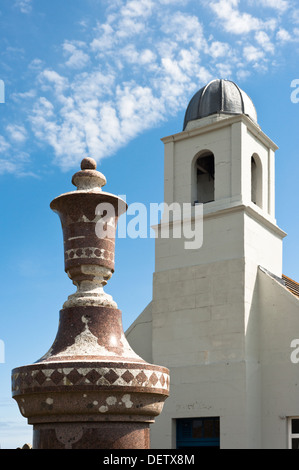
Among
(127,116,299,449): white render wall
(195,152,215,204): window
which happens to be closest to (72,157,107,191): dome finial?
(127,116,299,449): white render wall

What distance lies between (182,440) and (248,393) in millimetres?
2212

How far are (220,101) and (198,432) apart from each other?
903 centimetres

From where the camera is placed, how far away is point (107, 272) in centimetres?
434

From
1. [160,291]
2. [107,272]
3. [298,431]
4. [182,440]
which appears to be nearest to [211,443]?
[182,440]

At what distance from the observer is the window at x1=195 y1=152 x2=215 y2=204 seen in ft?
64.0

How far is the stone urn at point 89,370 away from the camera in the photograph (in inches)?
145

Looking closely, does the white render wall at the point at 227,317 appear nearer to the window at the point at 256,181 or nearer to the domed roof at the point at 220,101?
the window at the point at 256,181

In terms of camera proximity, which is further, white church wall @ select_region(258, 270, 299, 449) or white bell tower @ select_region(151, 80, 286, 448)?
white bell tower @ select_region(151, 80, 286, 448)

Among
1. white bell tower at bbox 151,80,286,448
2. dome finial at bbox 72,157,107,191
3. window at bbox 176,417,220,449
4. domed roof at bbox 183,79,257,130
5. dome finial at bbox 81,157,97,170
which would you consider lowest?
window at bbox 176,417,220,449

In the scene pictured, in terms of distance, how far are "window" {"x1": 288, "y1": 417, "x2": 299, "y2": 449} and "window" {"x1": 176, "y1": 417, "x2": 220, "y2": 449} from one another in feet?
5.56

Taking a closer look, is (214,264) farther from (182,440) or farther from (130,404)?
(130,404)

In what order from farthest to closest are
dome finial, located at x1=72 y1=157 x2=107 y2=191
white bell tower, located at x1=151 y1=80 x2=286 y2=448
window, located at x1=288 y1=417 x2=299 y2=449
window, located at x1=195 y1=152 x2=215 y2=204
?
window, located at x1=195 y1=152 x2=215 y2=204, white bell tower, located at x1=151 y1=80 x2=286 y2=448, window, located at x1=288 y1=417 x2=299 y2=449, dome finial, located at x1=72 y1=157 x2=107 y2=191

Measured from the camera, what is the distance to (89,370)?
145 inches

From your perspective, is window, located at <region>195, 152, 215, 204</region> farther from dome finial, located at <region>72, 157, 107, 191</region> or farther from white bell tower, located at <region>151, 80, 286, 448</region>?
dome finial, located at <region>72, 157, 107, 191</region>
